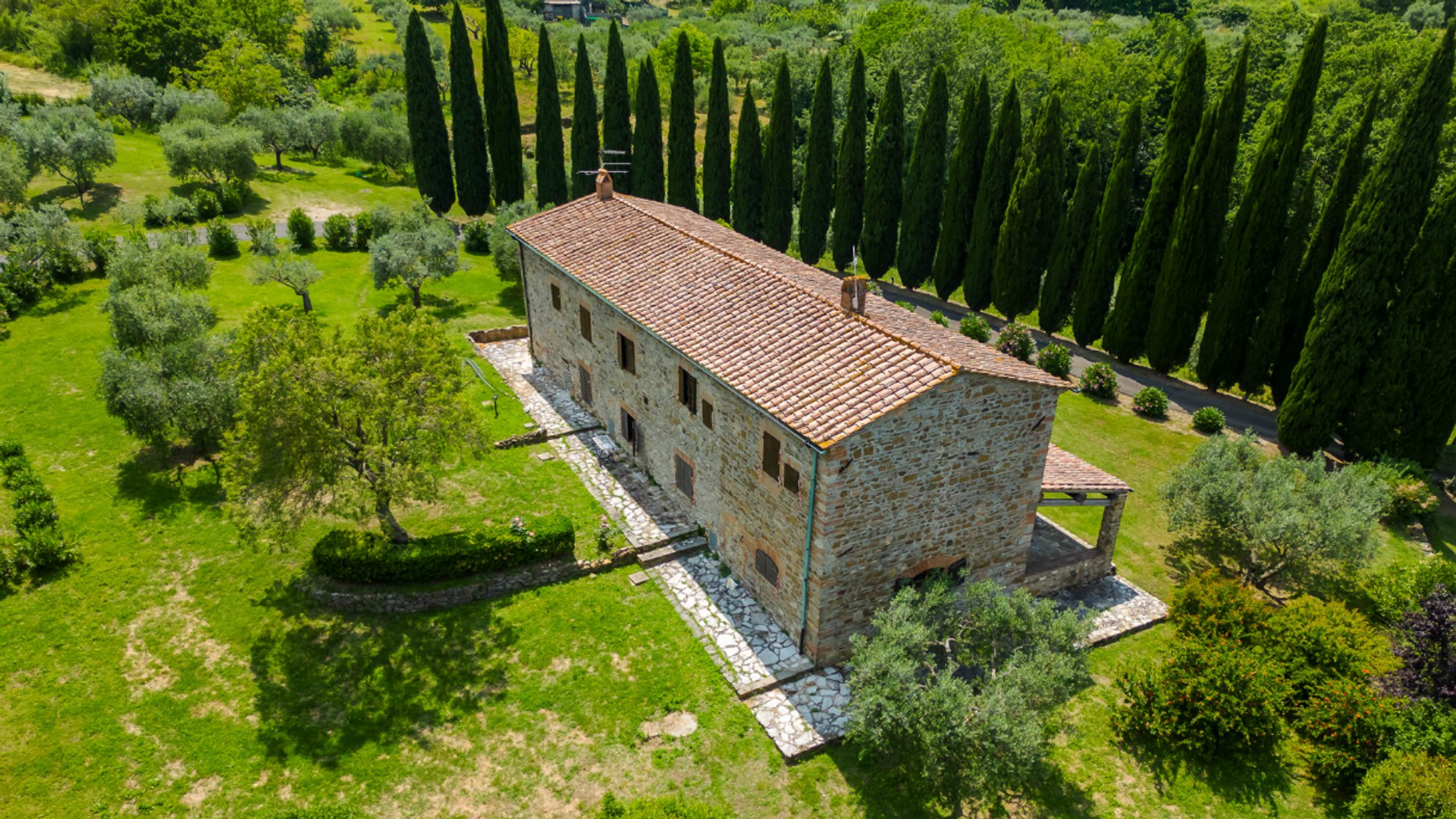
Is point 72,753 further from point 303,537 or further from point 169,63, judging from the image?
point 169,63

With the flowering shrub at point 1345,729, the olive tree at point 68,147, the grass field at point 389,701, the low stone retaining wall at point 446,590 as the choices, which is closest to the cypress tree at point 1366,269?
the grass field at point 389,701

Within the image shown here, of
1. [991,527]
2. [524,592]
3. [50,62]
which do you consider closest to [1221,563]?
[991,527]

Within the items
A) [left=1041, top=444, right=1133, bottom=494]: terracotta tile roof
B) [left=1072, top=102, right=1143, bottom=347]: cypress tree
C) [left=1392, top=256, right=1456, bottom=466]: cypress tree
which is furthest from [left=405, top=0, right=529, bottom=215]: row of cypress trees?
[left=1392, top=256, right=1456, bottom=466]: cypress tree

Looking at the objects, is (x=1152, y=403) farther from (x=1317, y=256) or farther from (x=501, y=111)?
(x=501, y=111)

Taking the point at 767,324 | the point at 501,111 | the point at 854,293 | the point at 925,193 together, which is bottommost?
the point at 925,193

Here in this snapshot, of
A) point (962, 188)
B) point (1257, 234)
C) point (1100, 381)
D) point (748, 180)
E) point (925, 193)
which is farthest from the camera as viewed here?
point (748, 180)

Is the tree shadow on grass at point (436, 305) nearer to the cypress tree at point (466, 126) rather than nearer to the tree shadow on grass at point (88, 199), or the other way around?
the cypress tree at point (466, 126)

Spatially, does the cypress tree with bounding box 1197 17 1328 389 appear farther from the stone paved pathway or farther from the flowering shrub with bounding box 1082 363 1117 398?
the stone paved pathway

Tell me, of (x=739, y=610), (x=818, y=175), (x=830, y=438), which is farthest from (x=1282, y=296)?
(x=818, y=175)
